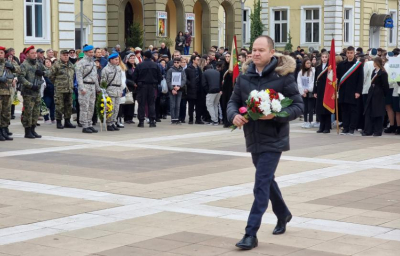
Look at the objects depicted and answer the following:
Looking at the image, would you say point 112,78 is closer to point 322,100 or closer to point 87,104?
point 87,104

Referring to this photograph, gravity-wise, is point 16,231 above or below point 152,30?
below

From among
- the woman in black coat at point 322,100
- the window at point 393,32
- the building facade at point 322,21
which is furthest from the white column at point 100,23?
the window at point 393,32

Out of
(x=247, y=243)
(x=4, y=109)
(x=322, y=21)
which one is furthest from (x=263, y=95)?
(x=322, y=21)

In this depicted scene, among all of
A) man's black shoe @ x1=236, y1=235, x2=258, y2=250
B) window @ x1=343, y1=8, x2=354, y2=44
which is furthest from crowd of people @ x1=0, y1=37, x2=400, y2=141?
window @ x1=343, y1=8, x2=354, y2=44

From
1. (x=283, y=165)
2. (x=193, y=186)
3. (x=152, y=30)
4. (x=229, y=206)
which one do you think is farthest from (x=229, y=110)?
(x=152, y=30)

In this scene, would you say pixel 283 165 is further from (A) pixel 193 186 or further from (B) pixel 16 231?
(B) pixel 16 231

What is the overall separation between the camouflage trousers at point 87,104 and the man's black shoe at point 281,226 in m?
10.8

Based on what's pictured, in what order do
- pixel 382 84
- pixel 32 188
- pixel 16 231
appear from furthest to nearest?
pixel 382 84 → pixel 32 188 → pixel 16 231

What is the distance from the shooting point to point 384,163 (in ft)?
45.5

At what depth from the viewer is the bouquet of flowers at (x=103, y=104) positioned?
1898cm

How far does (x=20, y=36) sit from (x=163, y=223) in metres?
23.4

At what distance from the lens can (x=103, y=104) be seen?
19.0 m

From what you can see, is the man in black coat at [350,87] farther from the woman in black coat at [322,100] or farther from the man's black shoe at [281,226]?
the man's black shoe at [281,226]

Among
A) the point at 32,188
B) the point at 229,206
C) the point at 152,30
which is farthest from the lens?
the point at 152,30
